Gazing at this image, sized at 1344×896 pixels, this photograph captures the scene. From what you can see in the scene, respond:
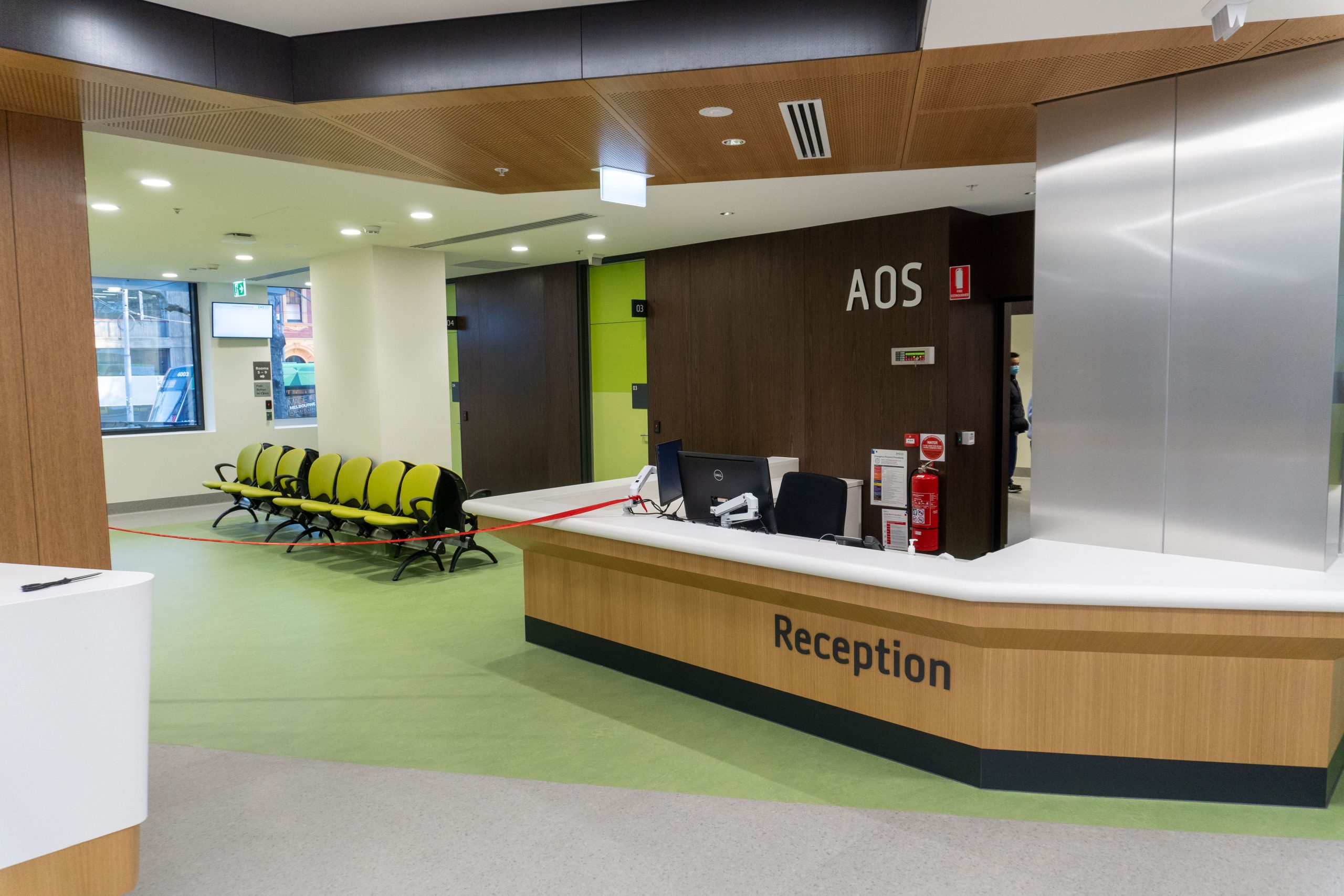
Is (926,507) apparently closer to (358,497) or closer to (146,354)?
(358,497)

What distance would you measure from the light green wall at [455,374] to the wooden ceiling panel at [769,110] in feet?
24.5

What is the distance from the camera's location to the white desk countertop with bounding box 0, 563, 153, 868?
6.77 ft

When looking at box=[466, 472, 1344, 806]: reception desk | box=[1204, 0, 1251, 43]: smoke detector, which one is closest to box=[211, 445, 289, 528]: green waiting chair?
box=[466, 472, 1344, 806]: reception desk

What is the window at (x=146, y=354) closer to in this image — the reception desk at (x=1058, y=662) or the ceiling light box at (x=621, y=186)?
the ceiling light box at (x=621, y=186)

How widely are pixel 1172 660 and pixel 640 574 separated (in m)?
2.44

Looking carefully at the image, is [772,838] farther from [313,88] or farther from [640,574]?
[313,88]

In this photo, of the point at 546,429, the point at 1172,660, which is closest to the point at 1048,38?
the point at 1172,660

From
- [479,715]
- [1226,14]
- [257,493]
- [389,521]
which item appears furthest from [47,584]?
[257,493]

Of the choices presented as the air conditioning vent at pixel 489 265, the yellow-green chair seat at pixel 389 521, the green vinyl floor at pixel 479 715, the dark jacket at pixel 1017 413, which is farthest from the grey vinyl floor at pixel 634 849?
the air conditioning vent at pixel 489 265

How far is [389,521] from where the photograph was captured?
712cm

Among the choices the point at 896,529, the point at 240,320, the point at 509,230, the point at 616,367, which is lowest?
the point at 896,529

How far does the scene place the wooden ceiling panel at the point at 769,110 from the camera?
325 centimetres

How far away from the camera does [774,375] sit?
7676mm

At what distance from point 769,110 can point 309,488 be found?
268 inches
